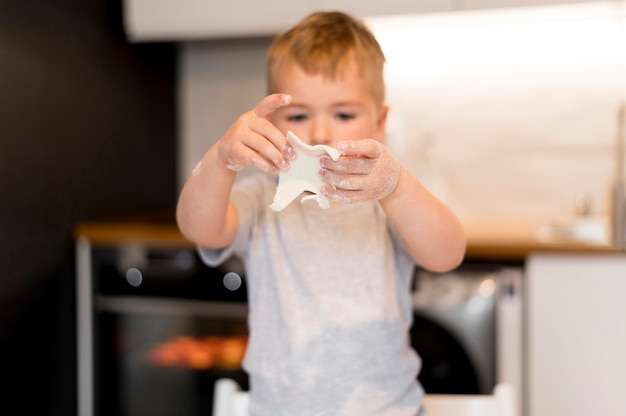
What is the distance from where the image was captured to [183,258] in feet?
5.00

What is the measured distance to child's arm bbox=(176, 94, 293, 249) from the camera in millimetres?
497

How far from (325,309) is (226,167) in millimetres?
191

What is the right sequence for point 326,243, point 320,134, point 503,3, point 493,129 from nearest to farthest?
point 320,134 → point 326,243 → point 503,3 → point 493,129

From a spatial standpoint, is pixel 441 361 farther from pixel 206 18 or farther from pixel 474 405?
pixel 206 18

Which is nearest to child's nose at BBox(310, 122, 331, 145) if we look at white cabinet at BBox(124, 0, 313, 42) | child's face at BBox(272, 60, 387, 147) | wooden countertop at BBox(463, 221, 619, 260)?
child's face at BBox(272, 60, 387, 147)

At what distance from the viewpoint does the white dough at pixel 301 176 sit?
0.48m

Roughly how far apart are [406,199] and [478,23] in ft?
3.44

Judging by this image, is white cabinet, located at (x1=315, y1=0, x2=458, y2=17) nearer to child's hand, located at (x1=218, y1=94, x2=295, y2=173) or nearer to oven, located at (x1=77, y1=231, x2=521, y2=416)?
oven, located at (x1=77, y1=231, x2=521, y2=416)

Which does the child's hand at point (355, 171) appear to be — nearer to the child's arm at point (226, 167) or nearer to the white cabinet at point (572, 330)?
the child's arm at point (226, 167)

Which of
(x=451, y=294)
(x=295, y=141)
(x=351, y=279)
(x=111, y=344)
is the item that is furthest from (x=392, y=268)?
(x=111, y=344)

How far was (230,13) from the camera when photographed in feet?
5.38

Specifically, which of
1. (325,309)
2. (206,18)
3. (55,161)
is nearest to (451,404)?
(325,309)

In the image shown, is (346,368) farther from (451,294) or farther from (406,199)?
(451,294)

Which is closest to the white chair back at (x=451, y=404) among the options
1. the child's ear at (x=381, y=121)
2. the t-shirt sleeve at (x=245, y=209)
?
the t-shirt sleeve at (x=245, y=209)
